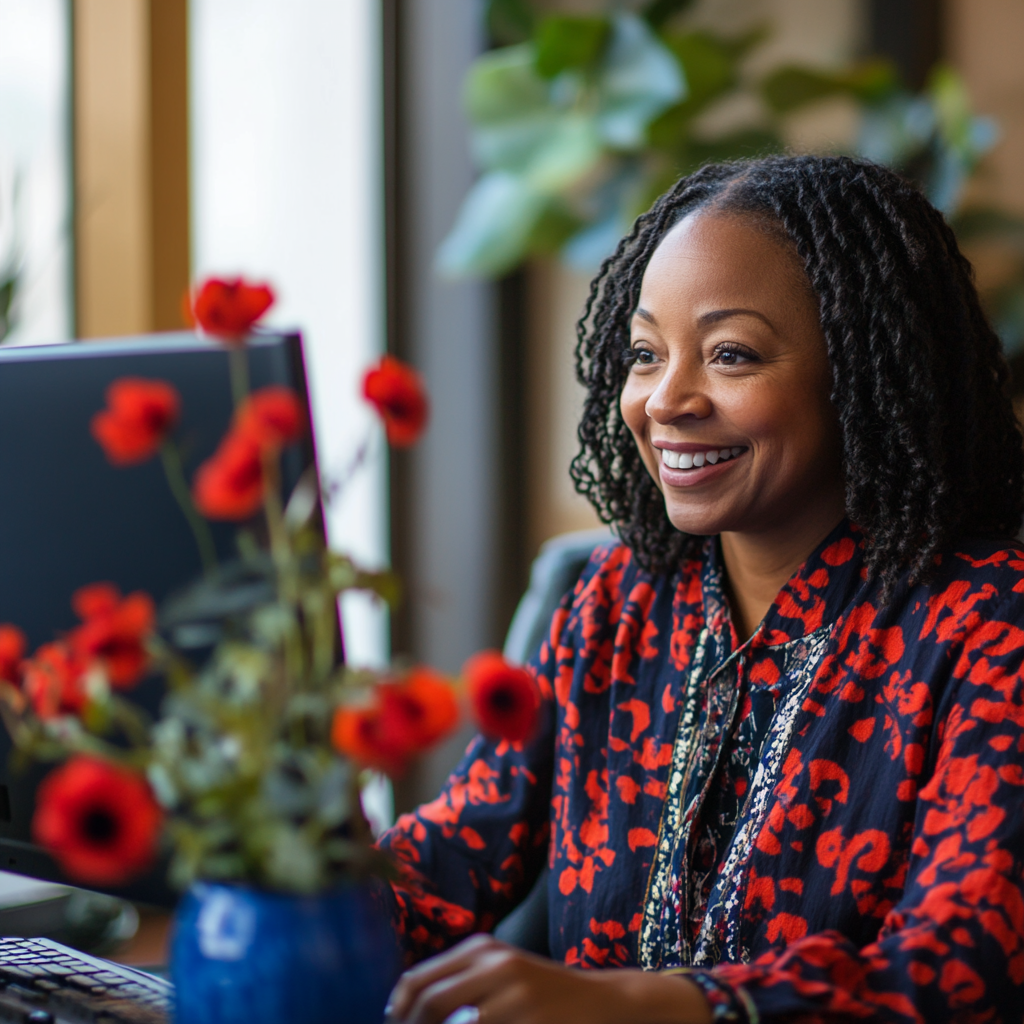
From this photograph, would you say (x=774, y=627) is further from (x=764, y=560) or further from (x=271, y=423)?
(x=271, y=423)

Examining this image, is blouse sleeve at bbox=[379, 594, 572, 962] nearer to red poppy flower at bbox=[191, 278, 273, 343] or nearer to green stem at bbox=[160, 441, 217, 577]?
green stem at bbox=[160, 441, 217, 577]

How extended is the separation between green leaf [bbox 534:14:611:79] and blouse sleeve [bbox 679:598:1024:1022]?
187 cm

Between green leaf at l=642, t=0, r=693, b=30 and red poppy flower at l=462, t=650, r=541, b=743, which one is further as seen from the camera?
green leaf at l=642, t=0, r=693, b=30

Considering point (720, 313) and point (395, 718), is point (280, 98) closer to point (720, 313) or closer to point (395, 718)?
point (720, 313)

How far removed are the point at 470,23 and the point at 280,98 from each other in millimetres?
533

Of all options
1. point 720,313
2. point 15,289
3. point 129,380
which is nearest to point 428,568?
point 15,289

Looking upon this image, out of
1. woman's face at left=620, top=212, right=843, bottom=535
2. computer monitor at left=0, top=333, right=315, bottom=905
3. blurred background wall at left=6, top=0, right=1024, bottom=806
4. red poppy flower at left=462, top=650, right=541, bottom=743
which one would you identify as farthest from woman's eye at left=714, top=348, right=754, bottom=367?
blurred background wall at left=6, top=0, right=1024, bottom=806

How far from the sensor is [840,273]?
117 cm

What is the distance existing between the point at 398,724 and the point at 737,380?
2.34ft

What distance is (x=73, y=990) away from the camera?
91 centimetres

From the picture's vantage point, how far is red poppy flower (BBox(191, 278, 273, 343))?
26.1 inches

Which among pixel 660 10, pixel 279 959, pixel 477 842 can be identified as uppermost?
pixel 660 10

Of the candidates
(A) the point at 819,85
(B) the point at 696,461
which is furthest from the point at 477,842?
(A) the point at 819,85

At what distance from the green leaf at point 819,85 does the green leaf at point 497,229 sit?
54cm
